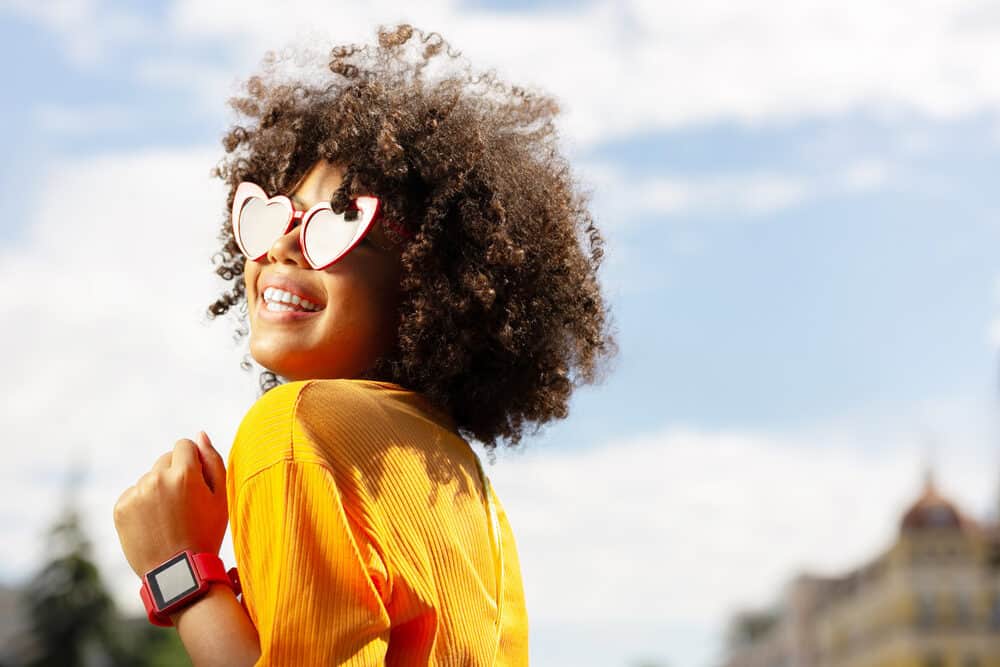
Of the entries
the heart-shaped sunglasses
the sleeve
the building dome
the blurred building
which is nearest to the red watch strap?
the sleeve

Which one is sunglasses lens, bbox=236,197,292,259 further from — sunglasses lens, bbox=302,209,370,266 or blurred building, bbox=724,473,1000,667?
blurred building, bbox=724,473,1000,667

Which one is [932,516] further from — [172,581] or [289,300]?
[172,581]

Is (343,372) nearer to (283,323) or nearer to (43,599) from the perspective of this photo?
(283,323)

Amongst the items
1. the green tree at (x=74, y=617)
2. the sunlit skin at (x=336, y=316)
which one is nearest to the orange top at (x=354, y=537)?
the sunlit skin at (x=336, y=316)

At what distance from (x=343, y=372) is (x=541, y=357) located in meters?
0.45

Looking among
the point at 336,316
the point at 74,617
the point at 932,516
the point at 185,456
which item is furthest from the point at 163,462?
the point at 932,516

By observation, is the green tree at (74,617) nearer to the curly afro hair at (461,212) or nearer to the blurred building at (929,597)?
the blurred building at (929,597)

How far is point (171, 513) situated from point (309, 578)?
0.38 metres

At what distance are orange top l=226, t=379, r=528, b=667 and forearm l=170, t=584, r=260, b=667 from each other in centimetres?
3

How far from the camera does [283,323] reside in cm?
307

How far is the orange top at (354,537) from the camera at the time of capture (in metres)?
2.52

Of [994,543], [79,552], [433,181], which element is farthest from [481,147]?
[994,543]

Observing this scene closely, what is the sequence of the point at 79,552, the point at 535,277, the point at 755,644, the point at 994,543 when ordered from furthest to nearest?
the point at 755,644
the point at 994,543
the point at 79,552
the point at 535,277

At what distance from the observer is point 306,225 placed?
3.10m
